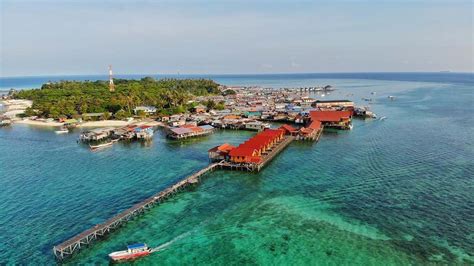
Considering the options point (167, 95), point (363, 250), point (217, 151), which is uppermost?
point (167, 95)

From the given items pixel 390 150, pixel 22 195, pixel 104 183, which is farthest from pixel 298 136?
pixel 22 195

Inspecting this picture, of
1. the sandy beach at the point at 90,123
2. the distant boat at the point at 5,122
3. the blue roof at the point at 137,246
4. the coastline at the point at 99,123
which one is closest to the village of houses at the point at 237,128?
the coastline at the point at 99,123

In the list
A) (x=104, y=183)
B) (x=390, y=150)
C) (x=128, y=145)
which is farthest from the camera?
(x=128, y=145)

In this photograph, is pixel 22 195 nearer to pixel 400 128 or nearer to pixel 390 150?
pixel 390 150

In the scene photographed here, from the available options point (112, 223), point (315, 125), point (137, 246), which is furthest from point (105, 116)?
point (137, 246)

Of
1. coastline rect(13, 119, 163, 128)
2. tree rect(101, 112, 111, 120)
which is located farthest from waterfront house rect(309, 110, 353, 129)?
tree rect(101, 112, 111, 120)

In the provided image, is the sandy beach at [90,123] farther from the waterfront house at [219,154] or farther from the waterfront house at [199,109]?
the waterfront house at [219,154]

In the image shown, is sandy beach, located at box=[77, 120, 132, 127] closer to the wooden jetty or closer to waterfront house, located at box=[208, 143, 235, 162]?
waterfront house, located at box=[208, 143, 235, 162]
